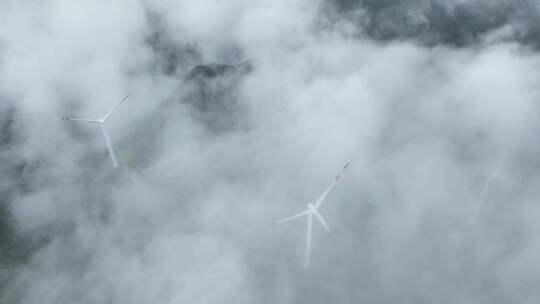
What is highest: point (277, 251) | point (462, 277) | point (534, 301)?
point (277, 251)

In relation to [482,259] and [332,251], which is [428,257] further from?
[332,251]

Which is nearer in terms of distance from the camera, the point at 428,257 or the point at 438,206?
the point at 428,257

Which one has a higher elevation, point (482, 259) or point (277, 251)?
point (277, 251)

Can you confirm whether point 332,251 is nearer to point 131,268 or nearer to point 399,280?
point 399,280

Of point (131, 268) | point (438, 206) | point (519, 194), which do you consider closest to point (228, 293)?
point (131, 268)

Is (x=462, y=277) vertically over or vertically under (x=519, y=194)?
under

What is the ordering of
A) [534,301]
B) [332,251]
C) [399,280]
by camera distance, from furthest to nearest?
1. [332,251]
2. [399,280]
3. [534,301]

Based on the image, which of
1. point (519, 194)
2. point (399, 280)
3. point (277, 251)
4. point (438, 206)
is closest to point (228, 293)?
point (277, 251)

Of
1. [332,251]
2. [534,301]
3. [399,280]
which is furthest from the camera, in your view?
[332,251]

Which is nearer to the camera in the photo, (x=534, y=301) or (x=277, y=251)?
(x=534, y=301)
